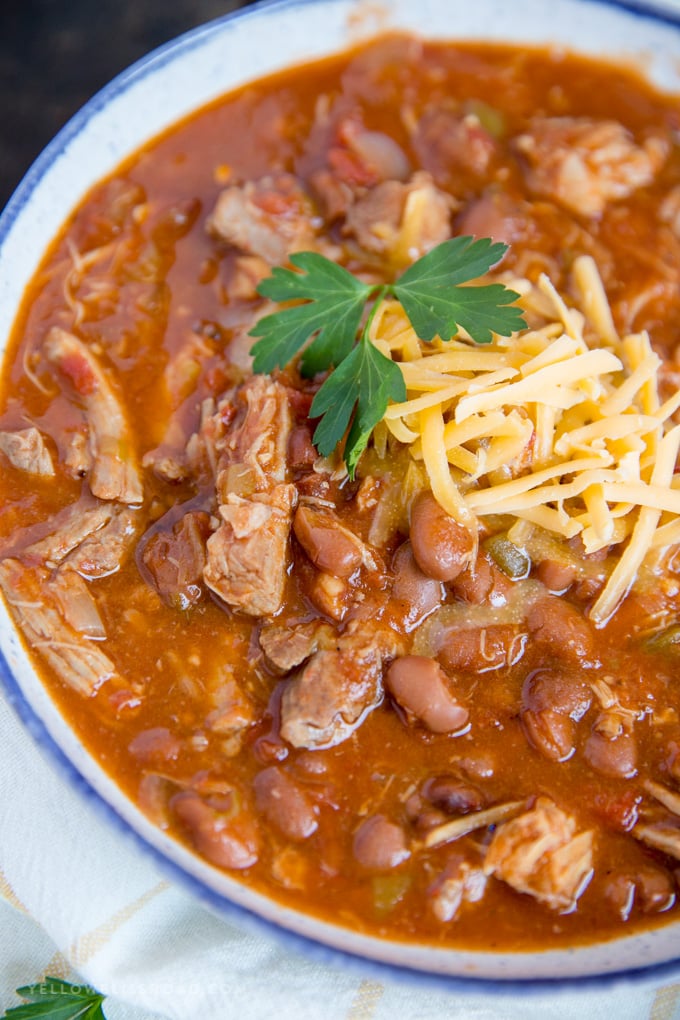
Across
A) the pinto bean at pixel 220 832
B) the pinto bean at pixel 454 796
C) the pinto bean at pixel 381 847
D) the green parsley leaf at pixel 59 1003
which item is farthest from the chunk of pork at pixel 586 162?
the green parsley leaf at pixel 59 1003

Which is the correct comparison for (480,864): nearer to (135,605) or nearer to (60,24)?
(135,605)

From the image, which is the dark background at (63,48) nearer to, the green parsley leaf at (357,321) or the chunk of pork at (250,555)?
the green parsley leaf at (357,321)

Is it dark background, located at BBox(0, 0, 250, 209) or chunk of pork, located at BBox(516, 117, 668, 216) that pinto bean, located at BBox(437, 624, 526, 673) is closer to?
chunk of pork, located at BBox(516, 117, 668, 216)

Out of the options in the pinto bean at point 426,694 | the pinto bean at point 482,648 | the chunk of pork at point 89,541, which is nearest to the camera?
the pinto bean at point 426,694

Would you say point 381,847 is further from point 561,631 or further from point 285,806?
point 561,631

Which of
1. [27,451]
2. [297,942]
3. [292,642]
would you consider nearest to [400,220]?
[27,451]

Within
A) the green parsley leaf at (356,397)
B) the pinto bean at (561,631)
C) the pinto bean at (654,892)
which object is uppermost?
the green parsley leaf at (356,397)
